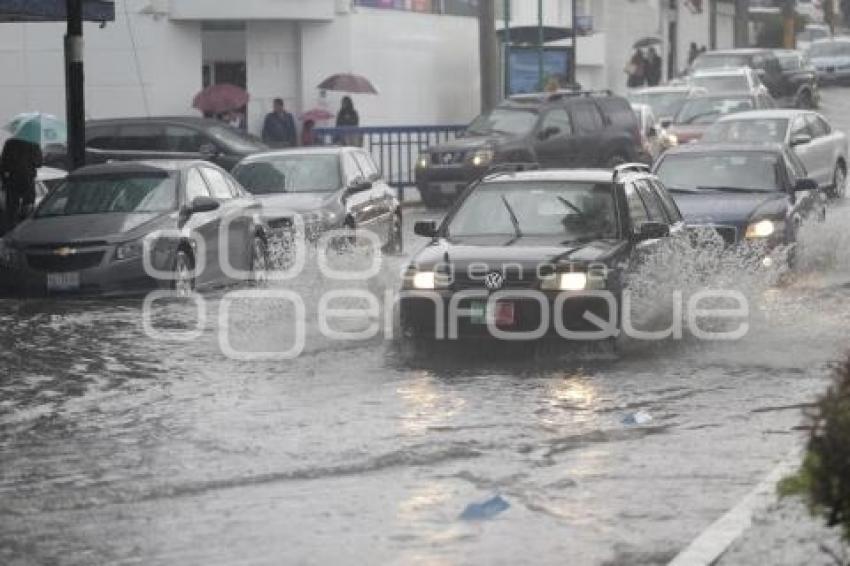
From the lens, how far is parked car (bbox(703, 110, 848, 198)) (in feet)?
97.0

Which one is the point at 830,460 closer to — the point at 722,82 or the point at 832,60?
the point at 722,82

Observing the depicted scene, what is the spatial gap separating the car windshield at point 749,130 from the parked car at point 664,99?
9124mm

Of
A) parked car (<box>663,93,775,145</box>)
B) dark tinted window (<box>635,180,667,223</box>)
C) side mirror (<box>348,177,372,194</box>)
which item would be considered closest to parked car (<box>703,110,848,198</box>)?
parked car (<box>663,93,775,145</box>)

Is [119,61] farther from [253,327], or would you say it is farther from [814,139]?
[253,327]

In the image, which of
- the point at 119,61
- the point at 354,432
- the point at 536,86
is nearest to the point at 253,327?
the point at 354,432

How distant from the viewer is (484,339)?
13984mm

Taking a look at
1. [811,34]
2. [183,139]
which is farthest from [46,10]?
[811,34]

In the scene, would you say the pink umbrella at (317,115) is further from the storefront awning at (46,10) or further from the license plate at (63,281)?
the license plate at (63,281)

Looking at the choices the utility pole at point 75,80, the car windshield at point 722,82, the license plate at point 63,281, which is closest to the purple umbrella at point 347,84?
the car windshield at point 722,82

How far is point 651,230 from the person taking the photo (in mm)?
14844

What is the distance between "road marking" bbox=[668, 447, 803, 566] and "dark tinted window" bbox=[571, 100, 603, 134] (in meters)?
23.2

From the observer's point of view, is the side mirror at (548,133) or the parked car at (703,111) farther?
the parked car at (703,111)

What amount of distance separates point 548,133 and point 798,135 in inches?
178

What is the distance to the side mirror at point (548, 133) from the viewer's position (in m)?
32.0
